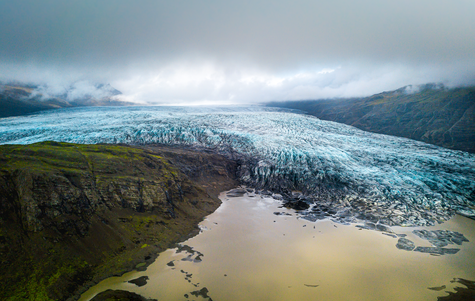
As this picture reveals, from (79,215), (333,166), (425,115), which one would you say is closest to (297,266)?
(79,215)

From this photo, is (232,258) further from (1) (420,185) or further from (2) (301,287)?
(1) (420,185)

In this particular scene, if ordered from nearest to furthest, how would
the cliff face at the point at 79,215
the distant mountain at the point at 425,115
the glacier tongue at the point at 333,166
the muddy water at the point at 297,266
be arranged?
1. the cliff face at the point at 79,215
2. the muddy water at the point at 297,266
3. the glacier tongue at the point at 333,166
4. the distant mountain at the point at 425,115

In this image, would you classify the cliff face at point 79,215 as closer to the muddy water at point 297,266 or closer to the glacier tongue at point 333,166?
the muddy water at point 297,266

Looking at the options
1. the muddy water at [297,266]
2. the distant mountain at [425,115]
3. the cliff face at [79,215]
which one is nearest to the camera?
the cliff face at [79,215]

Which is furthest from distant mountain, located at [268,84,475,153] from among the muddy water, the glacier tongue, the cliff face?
the cliff face

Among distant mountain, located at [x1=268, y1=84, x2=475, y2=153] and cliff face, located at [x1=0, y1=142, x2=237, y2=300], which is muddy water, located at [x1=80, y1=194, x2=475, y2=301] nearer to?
cliff face, located at [x1=0, y1=142, x2=237, y2=300]

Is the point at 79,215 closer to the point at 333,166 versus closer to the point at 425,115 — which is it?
the point at 333,166

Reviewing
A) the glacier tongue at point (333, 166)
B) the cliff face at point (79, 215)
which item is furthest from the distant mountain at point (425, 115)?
the cliff face at point (79, 215)
